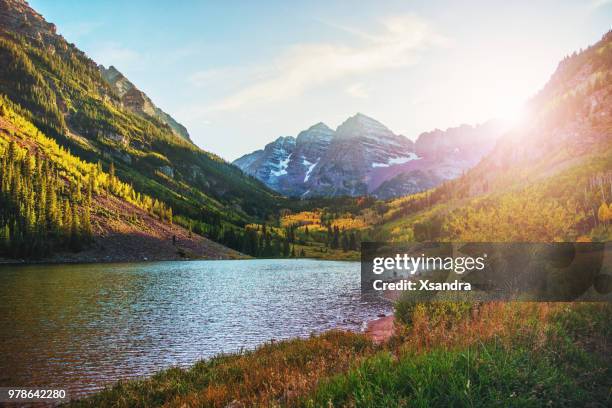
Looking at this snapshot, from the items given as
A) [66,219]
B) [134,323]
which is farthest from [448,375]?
[66,219]

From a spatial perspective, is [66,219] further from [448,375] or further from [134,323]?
[448,375]

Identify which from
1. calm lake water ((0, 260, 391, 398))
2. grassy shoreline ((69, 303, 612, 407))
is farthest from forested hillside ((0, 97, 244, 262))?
grassy shoreline ((69, 303, 612, 407))

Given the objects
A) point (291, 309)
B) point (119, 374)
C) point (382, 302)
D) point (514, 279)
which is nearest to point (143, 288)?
point (291, 309)

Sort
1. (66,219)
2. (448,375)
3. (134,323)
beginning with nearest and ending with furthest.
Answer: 1. (448,375)
2. (134,323)
3. (66,219)

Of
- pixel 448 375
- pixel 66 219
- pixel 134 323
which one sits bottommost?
pixel 134 323

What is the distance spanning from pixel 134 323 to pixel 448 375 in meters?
35.0

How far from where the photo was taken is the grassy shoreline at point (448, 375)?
8492mm

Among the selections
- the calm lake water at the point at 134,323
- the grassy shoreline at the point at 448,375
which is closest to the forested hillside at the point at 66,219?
the calm lake water at the point at 134,323

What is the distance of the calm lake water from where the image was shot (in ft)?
76.8

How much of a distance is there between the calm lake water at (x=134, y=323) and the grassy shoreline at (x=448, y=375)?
6914 millimetres

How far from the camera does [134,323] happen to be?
36.8 m

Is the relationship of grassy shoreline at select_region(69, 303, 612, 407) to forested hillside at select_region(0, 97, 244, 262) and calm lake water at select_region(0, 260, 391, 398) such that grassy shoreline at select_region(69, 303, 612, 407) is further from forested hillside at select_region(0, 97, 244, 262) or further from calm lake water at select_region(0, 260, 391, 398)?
forested hillside at select_region(0, 97, 244, 262)

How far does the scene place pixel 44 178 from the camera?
154375 mm

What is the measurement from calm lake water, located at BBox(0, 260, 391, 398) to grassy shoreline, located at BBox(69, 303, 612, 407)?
691 centimetres
